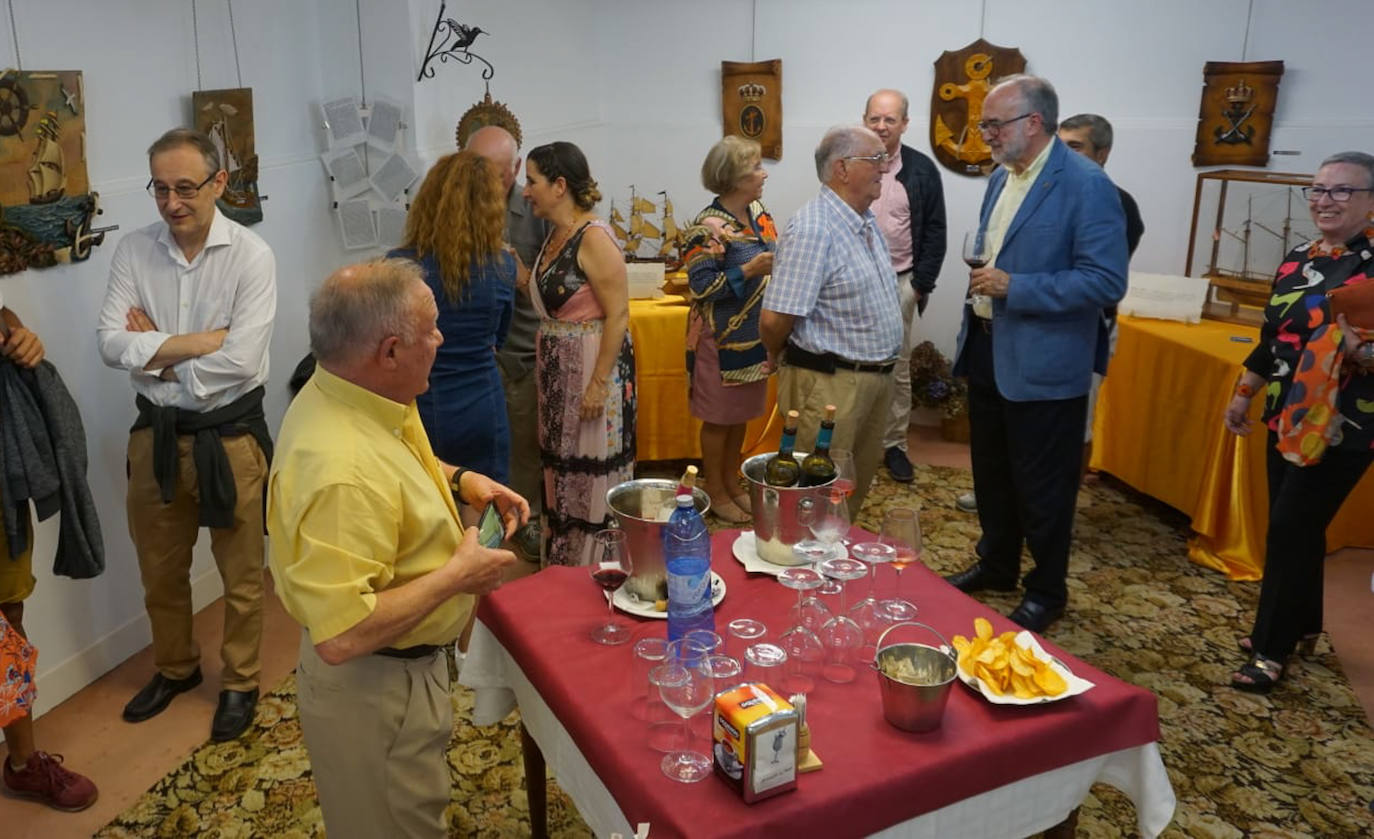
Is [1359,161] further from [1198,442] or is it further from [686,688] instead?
[686,688]

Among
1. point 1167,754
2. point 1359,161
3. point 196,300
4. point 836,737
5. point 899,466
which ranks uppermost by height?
point 1359,161

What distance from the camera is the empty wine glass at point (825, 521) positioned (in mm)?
2188

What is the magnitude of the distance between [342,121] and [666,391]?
6.35 feet

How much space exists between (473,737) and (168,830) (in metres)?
0.84

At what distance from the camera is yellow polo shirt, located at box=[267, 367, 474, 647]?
167 cm

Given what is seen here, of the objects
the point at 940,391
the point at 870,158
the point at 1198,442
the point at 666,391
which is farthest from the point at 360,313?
the point at 940,391

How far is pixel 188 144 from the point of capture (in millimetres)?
2869

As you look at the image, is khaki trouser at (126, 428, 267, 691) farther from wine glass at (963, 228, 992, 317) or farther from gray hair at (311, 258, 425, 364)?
wine glass at (963, 228, 992, 317)

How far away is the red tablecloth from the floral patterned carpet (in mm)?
952

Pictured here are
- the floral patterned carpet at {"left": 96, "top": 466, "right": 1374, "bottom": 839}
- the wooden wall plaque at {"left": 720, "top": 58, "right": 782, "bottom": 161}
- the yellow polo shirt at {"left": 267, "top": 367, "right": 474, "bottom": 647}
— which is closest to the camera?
the yellow polo shirt at {"left": 267, "top": 367, "right": 474, "bottom": 647}

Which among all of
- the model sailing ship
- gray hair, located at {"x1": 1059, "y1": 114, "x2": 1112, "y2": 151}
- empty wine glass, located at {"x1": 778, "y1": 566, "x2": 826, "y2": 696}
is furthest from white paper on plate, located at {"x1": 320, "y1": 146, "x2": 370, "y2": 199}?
empty wine glass, located at {"x1": 778, "y1": 566, "x2": 826, "y2": 696}

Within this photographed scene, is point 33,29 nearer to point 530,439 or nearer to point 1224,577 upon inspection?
Result: point 530,439

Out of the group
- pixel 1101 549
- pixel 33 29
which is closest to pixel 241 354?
pixel 33 29

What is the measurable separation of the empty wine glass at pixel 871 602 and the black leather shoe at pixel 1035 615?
1.61 meters
